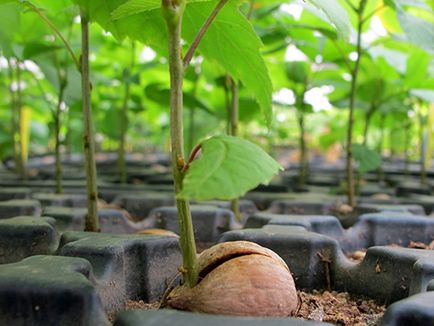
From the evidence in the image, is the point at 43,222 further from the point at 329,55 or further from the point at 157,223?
the point at 329,55

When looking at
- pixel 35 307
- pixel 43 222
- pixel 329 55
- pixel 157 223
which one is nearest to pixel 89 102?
pixel 43 222

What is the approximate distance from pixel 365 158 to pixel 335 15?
0.84m

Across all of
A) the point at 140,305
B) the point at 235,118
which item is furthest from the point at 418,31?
the point at 140,305

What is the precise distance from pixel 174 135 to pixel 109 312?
0.21 metres

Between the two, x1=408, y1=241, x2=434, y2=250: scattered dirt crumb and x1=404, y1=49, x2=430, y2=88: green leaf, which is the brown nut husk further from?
x1=404, y1=49, x2=430, y2=88: green leaf

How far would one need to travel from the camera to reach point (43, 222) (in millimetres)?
828

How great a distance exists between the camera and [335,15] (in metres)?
0.60

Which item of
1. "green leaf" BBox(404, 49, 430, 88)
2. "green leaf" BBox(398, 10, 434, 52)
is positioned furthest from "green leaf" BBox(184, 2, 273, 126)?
"green leaf" BBox(404, 49, 430, 88)

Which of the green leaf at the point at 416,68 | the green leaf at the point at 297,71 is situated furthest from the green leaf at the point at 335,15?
the green leaf at the point at 297,71

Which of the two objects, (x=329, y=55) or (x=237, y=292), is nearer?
Result: (x=237, y=292)

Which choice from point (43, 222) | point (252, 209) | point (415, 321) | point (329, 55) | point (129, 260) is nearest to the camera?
point (415, 321)

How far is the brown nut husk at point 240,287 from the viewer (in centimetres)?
53

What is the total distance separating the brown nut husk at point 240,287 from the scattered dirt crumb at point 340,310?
0.13ft

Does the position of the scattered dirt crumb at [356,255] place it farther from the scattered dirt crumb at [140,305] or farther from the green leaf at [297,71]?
the green leaf at [297,71]
